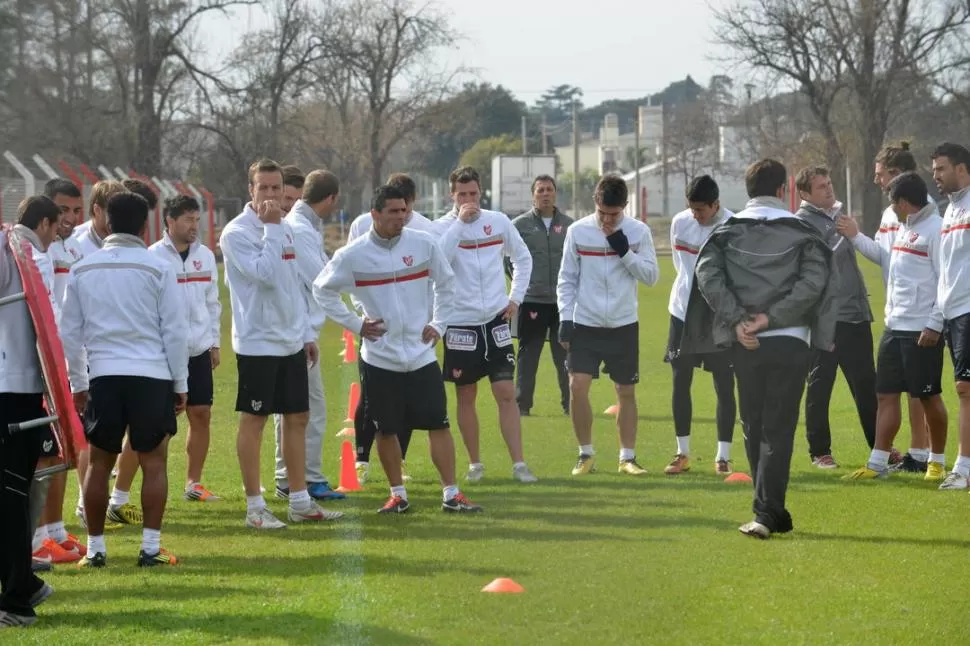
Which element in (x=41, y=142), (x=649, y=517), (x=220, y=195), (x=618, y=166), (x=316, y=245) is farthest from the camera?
(x=618, y=166)

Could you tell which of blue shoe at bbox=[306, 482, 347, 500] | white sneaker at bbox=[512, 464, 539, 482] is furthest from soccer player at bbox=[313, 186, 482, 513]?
white sneaker at bbox=[512, 464, 539, 482]

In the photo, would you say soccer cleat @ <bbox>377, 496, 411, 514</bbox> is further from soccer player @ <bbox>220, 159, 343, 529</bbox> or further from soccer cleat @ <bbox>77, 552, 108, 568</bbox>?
soccer cleat @ <bbox>77, 552, 108, 568</bbox>

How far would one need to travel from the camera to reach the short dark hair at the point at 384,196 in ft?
32.0

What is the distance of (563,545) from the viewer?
884 centimetres

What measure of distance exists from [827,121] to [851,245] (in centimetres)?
5555

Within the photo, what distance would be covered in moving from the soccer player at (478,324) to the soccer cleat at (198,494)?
1.89 m

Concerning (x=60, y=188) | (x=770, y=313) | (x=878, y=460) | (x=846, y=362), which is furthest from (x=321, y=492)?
(x=846, y=362)

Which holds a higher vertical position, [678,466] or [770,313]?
[770,313]

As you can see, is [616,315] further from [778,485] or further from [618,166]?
[618,166]

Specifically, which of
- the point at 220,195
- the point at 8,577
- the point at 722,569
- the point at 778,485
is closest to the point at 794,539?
the point at 778,485

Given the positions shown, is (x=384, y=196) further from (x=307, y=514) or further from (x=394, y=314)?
(x=307, y=514)

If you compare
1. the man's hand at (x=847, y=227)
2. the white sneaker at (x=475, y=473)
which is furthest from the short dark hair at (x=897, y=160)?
the white sneaker at (x=475, y=473)

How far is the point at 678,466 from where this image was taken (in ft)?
38.7

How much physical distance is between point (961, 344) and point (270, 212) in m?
4.84
